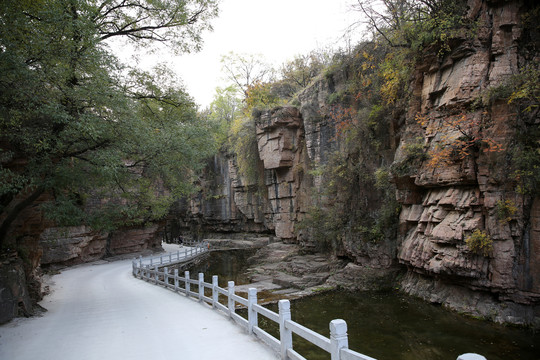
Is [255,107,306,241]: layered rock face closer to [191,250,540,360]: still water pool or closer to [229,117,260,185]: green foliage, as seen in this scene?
[229,117,260,185]: green foliage

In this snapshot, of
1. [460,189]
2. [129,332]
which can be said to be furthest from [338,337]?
[460,189]

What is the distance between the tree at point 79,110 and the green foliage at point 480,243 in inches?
379

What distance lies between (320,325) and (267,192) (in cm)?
1872

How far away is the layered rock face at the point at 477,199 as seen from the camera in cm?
967

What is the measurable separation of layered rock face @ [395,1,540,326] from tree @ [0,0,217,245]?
898 centimetres

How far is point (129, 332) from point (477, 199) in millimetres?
10829

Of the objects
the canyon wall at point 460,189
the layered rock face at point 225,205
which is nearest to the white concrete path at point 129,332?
the canyon wall at point 460,189

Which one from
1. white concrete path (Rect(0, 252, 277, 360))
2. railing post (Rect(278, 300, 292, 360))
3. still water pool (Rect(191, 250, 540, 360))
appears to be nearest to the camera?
railing post (Rect(278, 300, 292, 360))

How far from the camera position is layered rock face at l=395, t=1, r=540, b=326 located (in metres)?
9.67

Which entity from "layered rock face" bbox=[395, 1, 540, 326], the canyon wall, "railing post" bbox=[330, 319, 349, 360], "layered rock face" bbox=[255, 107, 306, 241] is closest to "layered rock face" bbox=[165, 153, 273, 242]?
"layered rock face" bbox=[255, 107, 306, 241]

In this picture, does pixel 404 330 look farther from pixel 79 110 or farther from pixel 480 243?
pixel 79 110

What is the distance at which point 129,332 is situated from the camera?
7645mm

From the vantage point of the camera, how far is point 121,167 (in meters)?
10.4

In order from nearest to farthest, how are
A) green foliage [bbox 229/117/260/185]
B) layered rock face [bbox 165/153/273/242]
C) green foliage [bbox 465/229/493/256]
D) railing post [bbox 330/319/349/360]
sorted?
railing post [bbox 330/319/349/360] < green foliage [bbox 465/229/493/256] < green foliage [bbox 229/117/260/185] < layered rock face [bbox 165/153/273/242]
